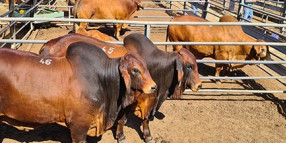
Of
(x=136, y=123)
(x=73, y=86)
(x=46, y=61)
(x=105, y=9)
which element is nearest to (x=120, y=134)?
(x=136, y=123)

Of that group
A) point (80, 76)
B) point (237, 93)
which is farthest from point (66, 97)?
point (237, 93)

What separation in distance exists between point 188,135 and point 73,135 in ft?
6.67

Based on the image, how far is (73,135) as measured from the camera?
342 centimetres

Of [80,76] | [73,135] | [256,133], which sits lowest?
[256,133]

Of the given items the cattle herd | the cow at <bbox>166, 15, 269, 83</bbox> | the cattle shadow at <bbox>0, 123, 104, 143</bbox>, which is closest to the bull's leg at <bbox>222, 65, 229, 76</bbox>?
the cow at <bbox>166, 15, 269, 83</bbox>

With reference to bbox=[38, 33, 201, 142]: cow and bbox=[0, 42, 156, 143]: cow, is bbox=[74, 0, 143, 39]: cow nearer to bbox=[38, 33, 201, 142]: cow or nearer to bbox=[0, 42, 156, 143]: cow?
bbox=[38, 33, 201, 142]: cow

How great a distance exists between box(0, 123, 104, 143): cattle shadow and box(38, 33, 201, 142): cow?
Result: 29.0 inches

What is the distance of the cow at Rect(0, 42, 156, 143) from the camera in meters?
3.21

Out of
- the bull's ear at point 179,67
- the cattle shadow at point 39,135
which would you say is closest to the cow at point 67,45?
the bull's ear at point 179,67

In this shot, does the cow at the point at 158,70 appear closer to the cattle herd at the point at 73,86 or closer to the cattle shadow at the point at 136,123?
the cattle shadow at the point at 136,123

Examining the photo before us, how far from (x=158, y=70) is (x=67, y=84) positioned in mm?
1426

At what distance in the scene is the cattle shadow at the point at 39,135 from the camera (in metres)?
4.41

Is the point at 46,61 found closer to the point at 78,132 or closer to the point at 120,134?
the point at 78,132

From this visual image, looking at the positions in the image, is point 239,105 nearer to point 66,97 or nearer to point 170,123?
point 170,123
